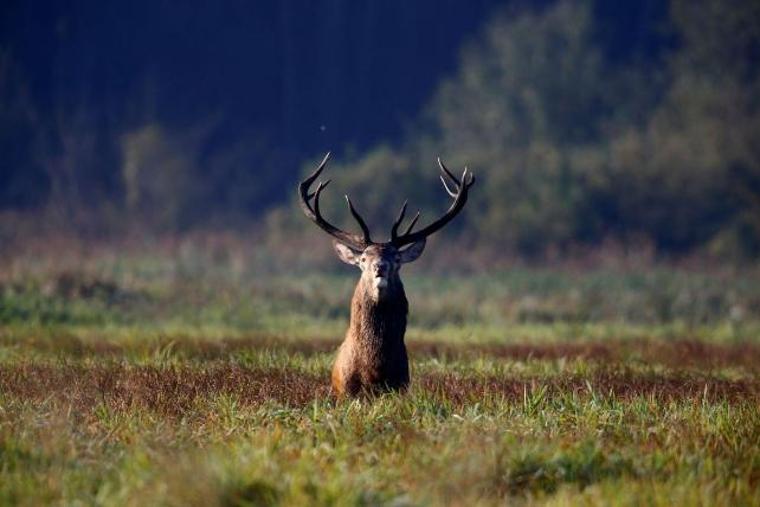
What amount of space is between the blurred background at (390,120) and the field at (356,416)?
1624 cm

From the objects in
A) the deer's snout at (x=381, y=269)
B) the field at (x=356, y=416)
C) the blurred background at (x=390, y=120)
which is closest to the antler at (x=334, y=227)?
the deer's snout at (x=381, y=269)

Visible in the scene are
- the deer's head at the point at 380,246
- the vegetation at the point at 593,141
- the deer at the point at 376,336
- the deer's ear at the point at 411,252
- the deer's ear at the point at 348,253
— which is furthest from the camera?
the vegetation at the point at 593,141

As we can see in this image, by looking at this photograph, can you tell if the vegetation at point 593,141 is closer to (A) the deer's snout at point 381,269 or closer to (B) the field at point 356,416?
(B) the field at point 356,416

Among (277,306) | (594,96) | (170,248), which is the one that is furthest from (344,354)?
(594,96)

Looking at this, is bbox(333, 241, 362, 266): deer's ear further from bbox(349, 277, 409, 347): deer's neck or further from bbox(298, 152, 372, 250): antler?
bbox(349, 277, 409, 347): deer's neck

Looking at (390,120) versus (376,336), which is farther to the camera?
(390,120)

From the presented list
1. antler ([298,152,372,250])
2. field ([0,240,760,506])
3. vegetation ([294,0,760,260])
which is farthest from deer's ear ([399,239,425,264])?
vegetation ([294,0,760,260])

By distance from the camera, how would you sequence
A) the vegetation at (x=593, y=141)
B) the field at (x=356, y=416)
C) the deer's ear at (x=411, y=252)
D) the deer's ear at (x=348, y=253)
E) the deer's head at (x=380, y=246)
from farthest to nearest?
the vegetation at (x=593, y=141)
the deer's ear at (x=348, y=253)
the deer's ear at (x=411, y=252)
the deer's head at (x=380, y=246)
the field at (x=356, y=416)

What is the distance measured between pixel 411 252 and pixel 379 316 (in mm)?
876

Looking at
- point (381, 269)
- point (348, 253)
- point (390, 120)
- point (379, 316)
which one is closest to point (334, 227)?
point (348, 253)

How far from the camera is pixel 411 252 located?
11328 millimetres

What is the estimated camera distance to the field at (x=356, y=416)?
714cm

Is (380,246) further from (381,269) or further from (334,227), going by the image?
(334,227)

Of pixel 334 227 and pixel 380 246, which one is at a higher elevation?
pixel 334 227
